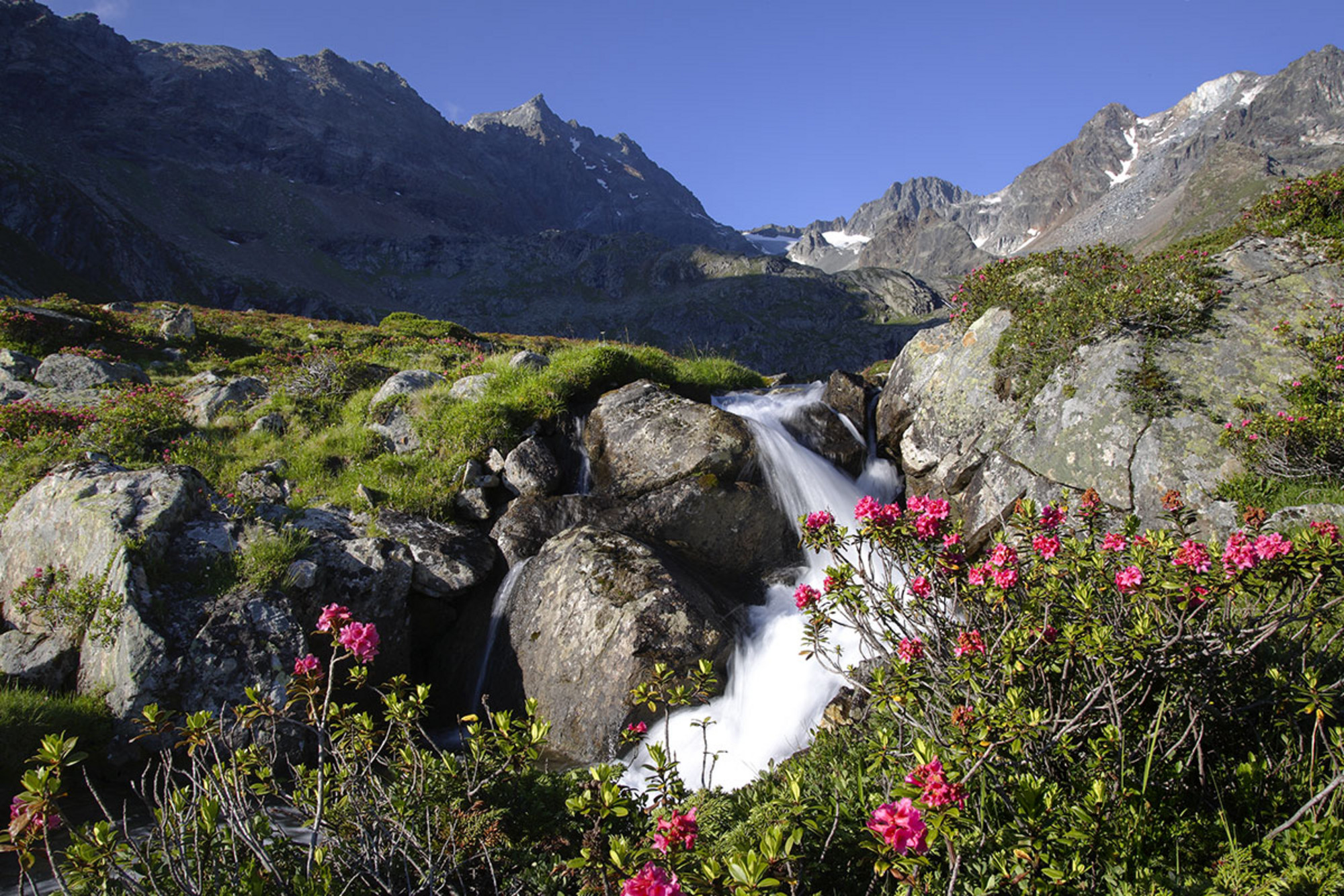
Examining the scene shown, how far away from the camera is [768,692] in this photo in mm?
7711

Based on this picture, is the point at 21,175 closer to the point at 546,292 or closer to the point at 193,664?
the point at 546,292

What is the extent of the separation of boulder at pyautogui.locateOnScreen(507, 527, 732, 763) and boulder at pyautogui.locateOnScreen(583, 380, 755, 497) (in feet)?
6.45

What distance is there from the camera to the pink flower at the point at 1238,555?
304 cm

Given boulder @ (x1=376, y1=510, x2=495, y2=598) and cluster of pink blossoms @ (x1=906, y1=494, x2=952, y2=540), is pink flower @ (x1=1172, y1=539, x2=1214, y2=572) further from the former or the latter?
boulder @ (x1=376, y1=510, x2=495, y2=598)

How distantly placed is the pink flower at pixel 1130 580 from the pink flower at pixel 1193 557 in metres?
0.18

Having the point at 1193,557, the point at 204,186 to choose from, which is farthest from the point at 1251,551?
the point at 204,186

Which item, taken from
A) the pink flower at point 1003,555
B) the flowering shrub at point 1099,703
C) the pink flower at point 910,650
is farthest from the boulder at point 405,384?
the pink flower at point 1003,555

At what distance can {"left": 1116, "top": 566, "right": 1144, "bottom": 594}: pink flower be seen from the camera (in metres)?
3.22

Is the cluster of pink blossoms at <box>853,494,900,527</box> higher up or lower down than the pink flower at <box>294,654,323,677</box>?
higher up

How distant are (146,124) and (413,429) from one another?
178720mm

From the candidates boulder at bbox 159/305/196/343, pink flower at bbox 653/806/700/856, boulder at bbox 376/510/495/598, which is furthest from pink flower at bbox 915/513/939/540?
boulder at bbox 159/305/196/343

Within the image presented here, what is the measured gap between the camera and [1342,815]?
3.20m

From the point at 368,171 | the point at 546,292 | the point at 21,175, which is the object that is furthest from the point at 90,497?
the point at 368,171

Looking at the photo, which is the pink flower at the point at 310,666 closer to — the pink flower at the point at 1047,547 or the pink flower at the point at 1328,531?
the pink flower at the point at 1047,547
